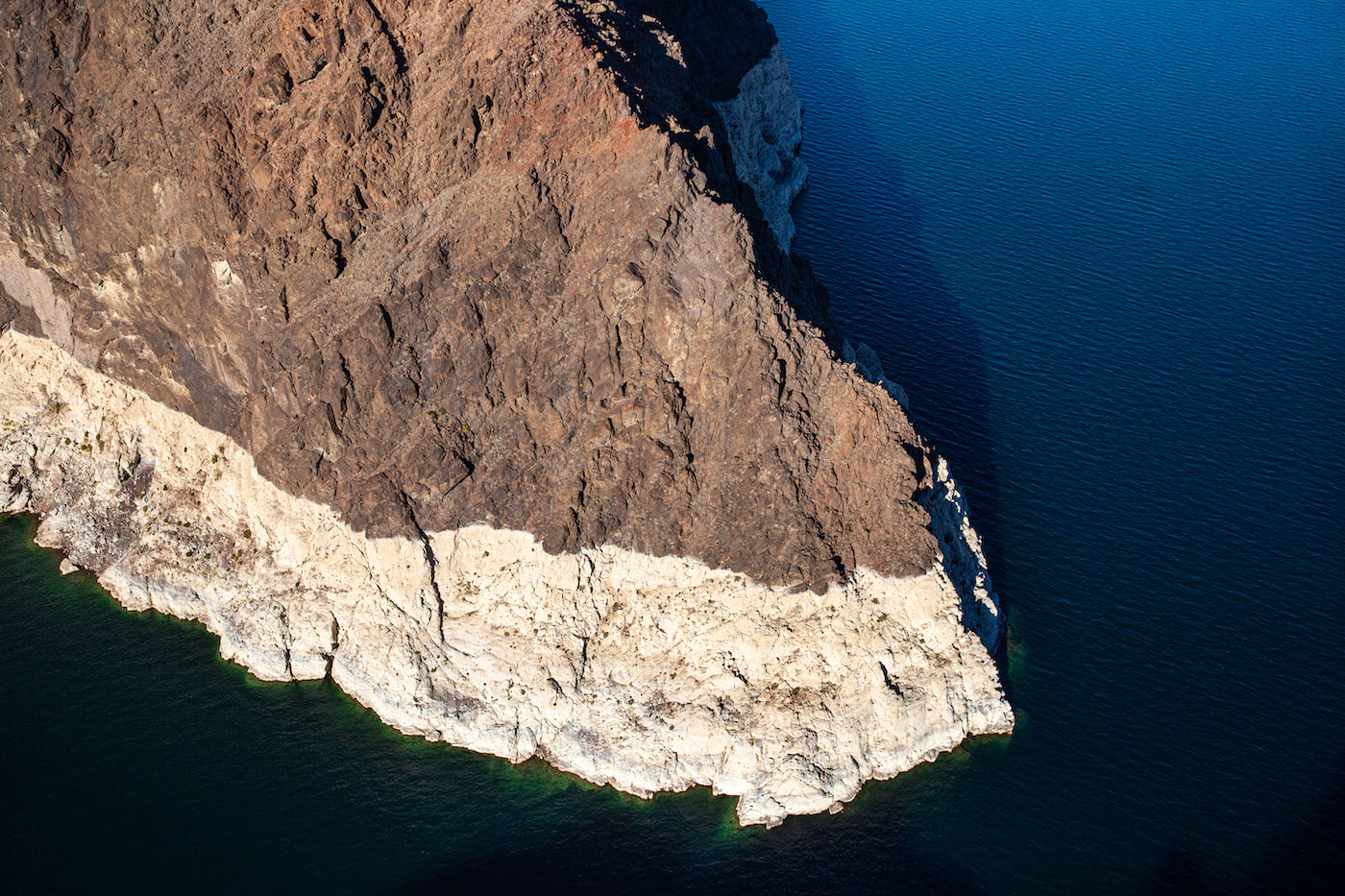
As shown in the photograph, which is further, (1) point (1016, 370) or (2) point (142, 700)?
(1) point (1016, 370)

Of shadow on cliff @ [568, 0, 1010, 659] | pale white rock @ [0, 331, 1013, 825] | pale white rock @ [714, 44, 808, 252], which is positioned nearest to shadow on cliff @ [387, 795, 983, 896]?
pale white rock @ [0, 331, 1013, 825]

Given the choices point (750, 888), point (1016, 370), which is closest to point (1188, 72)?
A: point (1016, 370)

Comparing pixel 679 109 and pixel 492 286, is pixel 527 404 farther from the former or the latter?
pixel 679 109

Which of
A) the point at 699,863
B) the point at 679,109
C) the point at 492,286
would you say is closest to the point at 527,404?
the point at 492,286

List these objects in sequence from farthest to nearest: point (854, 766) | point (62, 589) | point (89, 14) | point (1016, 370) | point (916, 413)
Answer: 1. point (1016, 370)
2. point (916, 413)
3. point (62, 589)
4. point (89, 14)
5. point (854, 766)

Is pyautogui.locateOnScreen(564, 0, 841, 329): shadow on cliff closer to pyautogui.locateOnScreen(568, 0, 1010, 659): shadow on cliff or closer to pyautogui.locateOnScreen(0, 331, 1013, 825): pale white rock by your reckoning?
pyautogui.locateOnScreen(568, 0, 1010, 659): shadow on cliff

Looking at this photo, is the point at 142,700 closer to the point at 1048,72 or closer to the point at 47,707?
the point at 47,707
